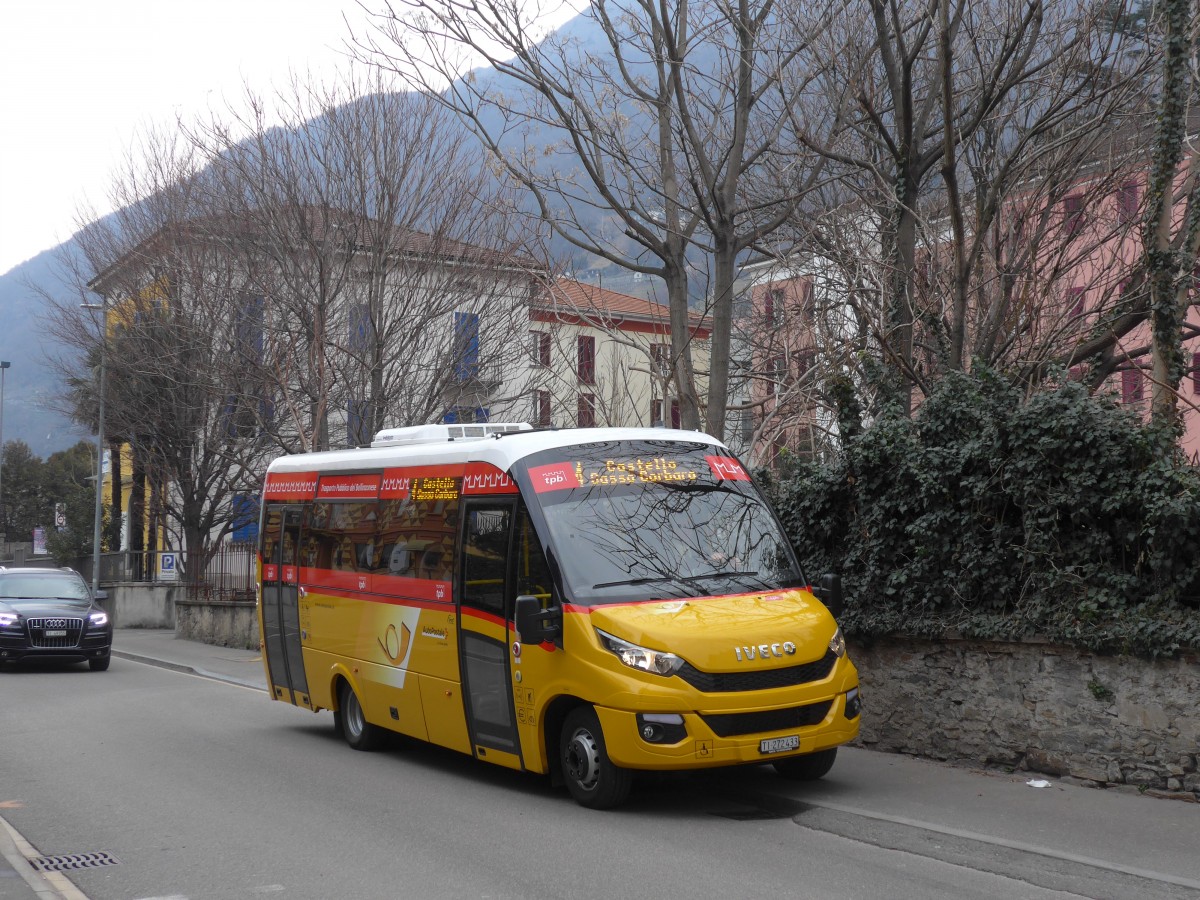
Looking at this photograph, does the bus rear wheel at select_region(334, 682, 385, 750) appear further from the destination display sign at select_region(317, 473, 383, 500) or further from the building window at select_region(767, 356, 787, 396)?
the building window at select_region(767, 356, 787, 396)

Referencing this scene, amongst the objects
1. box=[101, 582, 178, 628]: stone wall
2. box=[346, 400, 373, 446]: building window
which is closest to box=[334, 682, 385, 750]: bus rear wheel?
box=[346, 400, 373, 446]: building window

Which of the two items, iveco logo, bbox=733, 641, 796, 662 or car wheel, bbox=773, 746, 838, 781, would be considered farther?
car wheel, bbox=773, 746, 838, 781

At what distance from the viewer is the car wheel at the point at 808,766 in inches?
370

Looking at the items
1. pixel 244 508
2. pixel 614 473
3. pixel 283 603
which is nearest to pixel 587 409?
pixel 283 603

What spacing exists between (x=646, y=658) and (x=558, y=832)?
1.24m

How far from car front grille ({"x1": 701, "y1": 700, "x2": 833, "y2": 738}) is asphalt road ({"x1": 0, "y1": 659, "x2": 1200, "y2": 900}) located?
0.62 metres

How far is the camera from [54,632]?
21219mm

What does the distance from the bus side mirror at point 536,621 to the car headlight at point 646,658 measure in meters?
0.53

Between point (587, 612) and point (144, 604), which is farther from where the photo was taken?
point (144, 604)

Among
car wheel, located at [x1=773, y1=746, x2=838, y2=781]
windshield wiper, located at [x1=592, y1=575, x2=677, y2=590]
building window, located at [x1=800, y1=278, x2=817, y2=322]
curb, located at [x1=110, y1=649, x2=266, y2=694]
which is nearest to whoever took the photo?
windshield wiper, located at [x1=592, y1=575, x2=677, y2=590]

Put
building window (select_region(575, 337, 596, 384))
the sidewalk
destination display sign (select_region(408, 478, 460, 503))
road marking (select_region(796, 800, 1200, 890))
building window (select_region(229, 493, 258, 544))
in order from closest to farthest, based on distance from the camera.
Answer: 1. road marking (select_region(796, 800, 1200, 890))
2. destination display sign (select_region(408, 478, 460, 503))
3. building window (select_region(575, 337, 596, 384))
4. the sidewalk
5. building window (select_region(229, 493, 258, 544))

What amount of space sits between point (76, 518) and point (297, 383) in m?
35.6

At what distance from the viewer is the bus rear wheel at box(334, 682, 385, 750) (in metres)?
12.0

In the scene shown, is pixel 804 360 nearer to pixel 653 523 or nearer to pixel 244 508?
pixel 653 523
